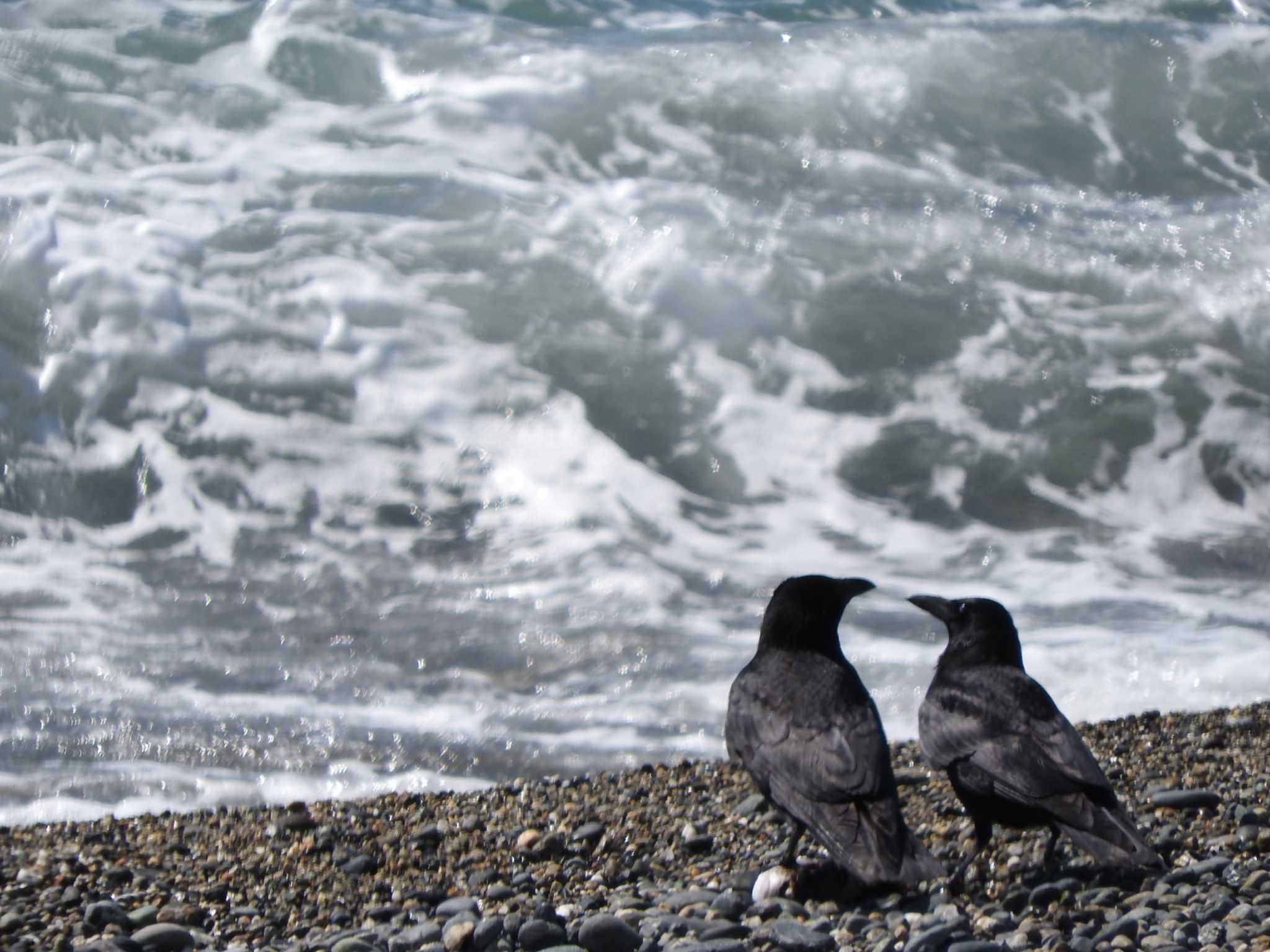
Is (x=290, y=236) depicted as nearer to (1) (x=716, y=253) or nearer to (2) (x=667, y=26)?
(1) (x=716, y=253)

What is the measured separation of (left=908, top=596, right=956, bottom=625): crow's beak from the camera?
15.0 feet

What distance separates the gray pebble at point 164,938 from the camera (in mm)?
3707

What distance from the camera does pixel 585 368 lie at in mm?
10547

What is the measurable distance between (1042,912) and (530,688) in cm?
348

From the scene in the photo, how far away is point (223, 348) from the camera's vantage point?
10.6m

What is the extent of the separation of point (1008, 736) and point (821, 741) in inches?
20.9

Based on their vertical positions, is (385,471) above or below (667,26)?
below

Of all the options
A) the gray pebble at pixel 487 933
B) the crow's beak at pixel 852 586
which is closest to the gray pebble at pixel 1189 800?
the crow's beak at pixel 852 586

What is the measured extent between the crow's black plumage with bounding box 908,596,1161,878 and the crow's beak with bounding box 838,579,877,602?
31 cm

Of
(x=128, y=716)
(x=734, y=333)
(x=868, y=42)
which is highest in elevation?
(x=868, y=42)

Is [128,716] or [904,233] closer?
[128,716]

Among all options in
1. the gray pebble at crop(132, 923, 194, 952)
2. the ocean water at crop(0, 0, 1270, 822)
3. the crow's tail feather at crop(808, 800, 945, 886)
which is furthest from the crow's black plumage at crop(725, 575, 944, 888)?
the ocean water at crop(0, 0, 1270, 822)

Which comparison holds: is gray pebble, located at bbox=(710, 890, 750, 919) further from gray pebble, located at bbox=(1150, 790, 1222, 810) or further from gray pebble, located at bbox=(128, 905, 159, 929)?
gray pebble, located at bbox=(128, 905, 159, 929)

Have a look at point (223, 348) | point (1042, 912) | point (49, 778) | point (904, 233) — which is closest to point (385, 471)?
point (223, 348)
